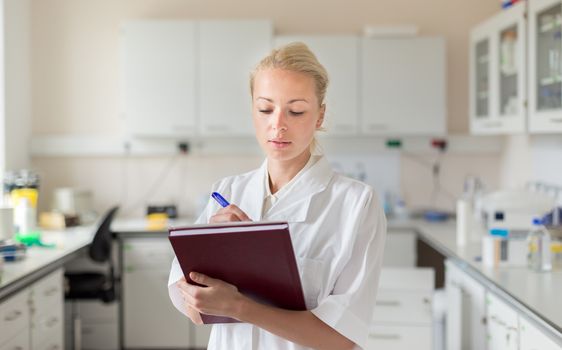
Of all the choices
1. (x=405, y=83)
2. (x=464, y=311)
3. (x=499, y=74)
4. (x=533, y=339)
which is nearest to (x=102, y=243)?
(x=464, y=311)

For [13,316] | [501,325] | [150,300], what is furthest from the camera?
[150,300]

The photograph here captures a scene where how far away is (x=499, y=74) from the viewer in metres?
4.13

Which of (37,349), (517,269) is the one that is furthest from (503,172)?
(37,349)

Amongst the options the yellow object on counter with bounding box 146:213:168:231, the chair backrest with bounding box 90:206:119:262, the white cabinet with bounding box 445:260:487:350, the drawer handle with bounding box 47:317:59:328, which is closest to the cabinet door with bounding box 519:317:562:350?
the white cabinet with bounding box 445:260:487:350

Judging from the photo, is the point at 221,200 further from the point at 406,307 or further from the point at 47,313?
the point at 47,313

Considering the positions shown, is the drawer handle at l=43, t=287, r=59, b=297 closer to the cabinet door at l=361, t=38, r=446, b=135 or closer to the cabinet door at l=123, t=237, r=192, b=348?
the cabinet door at l=123, t=237, r=192, b=348

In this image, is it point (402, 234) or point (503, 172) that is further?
point (503, 172)

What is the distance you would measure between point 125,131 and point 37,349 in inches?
72.1

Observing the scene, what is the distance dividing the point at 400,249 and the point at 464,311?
1.31 meters

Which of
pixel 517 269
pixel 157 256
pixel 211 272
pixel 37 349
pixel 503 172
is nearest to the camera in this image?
pixel 211 272

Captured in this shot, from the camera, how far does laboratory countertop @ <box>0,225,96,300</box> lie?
292 centimetres

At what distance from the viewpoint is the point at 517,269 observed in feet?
10.1

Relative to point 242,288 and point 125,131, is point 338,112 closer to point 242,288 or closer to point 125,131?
point 125,131

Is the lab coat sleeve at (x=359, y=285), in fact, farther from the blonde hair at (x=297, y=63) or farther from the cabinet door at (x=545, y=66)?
the cabinet door at (x=545, y=66)
